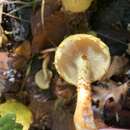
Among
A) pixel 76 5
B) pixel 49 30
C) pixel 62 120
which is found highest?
pixel 76 5

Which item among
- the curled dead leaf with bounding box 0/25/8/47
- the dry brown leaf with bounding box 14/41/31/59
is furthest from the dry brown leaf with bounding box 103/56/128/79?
the curled dead leaf with bounding box 0/25/8/47

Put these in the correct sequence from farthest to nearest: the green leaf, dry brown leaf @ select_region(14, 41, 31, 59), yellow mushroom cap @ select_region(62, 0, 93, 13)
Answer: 1. dry brown leaf @ select_region(14, 41, 31, 59)
2. yellow mushroom cap @ select_region(62, 0, 93, 13)
3. the green leaf

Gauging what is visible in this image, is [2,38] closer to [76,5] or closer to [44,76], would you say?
[44,76]

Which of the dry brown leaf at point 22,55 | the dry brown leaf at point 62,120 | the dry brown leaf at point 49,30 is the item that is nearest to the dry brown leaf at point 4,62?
the dry brown leaf at point 22,55

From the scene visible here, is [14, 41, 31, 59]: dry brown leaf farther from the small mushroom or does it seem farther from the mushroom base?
the mushroom base

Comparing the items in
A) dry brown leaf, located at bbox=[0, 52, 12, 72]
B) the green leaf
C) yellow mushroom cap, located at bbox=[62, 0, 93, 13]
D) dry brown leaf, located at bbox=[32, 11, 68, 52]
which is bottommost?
the green leaf

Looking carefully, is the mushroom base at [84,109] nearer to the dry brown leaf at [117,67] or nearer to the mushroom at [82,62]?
the mushroom at [82,62]

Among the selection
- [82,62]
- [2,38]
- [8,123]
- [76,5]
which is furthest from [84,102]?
[2,38]
